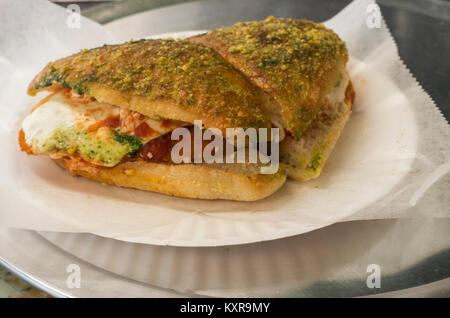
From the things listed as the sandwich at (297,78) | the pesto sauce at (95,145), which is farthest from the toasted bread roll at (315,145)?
the pesto sauce at (95,145)

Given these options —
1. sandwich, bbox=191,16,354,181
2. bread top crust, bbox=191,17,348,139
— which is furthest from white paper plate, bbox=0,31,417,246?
bread top crust, bbox=191,17,348,139

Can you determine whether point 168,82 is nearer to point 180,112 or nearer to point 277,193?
point 180,112

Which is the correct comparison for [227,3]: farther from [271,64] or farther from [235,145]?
[235,145]

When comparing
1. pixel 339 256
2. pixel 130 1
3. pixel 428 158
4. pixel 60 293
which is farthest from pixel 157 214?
pixel 130 1

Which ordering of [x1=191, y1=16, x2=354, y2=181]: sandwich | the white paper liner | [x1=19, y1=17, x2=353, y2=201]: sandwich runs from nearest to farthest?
1. the white paper liner
2. [x1=19, y1=17, x2=353, y2=201]: sandwich
3. [x1=191, y1=16, x2=354, y2=181]: sandwich

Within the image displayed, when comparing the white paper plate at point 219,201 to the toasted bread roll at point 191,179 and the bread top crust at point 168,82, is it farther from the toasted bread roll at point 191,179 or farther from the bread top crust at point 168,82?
the bread top crust at point 168,82

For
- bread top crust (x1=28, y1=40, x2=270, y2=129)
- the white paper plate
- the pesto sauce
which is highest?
bread top crust (x1=28, y1=40, x2=270, y2=129)

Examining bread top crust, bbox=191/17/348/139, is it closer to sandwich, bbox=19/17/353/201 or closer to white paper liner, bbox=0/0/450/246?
sandwich, bbox=19/17/353/201
